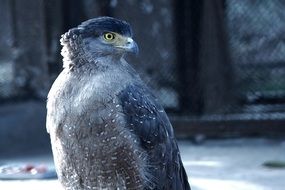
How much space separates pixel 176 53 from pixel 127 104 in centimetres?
425

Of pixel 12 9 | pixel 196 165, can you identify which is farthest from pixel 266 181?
pixel 12 9

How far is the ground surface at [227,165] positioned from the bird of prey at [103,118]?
2.15 meters

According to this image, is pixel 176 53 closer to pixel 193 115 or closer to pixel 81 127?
pixel 193 115

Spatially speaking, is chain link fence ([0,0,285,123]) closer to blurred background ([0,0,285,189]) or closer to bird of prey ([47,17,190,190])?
blurred background ([0,0,285,189])

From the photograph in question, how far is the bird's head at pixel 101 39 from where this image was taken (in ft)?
18.2

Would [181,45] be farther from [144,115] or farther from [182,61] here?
[144,115]

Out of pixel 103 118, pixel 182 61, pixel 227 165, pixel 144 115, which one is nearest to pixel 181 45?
pixel 182 61

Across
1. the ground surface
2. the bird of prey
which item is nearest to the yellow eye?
the bird of prey

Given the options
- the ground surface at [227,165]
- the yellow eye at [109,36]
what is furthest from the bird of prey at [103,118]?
the ground surface at [227,165]

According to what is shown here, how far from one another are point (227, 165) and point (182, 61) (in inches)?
57.3

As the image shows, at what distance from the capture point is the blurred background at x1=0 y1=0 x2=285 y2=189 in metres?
9.52

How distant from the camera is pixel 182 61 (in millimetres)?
9703

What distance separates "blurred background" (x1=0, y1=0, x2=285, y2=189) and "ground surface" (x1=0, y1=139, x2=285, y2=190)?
0.16 metres

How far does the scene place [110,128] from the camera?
5426mm
